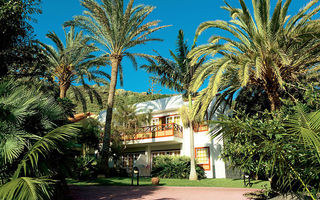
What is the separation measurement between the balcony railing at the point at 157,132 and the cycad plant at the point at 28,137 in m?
14.7

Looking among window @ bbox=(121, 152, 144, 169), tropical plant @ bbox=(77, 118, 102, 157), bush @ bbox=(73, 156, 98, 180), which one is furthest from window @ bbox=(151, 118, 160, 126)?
bush @ bbox=(73, 156, 98, 180)

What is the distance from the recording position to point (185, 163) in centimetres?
1944

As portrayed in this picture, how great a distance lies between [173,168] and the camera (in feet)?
63.4

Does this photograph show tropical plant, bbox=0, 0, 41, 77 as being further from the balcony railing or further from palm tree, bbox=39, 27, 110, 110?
the balcony railing

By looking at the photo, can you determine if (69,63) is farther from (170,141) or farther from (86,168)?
(170,141)

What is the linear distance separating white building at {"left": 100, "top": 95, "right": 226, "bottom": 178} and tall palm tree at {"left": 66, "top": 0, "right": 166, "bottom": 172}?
566 centimetres

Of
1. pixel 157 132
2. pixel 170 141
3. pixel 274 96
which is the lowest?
pixel 170 141

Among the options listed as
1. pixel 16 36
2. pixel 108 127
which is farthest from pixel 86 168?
pixel 16 36

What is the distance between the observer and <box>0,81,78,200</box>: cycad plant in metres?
4.86

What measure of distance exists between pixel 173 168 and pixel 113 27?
11.3 m

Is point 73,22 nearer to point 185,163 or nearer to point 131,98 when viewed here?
point 185,163

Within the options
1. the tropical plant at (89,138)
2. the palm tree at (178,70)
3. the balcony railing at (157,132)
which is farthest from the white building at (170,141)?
the palm tree at (178,70)

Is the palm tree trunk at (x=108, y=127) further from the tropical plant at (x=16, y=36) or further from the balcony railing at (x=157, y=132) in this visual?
the tropical plant at (x=16, y=36)

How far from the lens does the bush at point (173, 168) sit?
18938 mm
